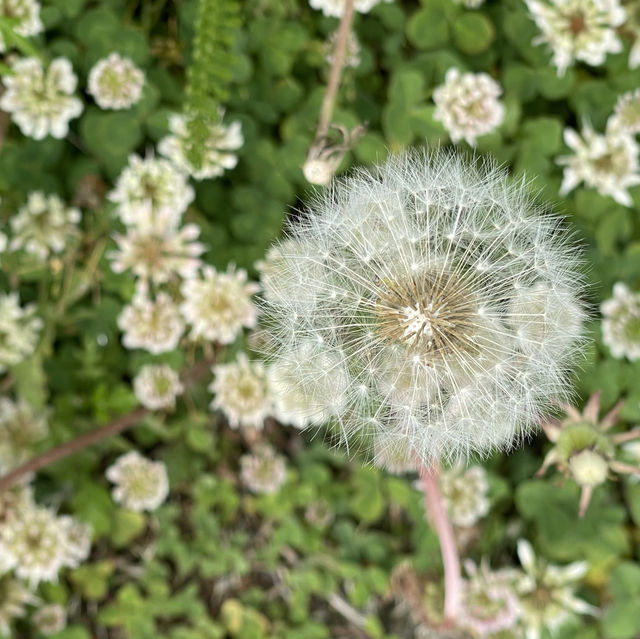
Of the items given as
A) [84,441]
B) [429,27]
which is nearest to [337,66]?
[429,27]

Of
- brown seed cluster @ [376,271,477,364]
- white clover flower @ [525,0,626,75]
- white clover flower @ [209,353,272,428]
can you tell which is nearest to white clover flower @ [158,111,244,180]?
white clover flower @ [209,353,272,428]

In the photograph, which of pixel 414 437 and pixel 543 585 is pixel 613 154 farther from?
pixel 543 585

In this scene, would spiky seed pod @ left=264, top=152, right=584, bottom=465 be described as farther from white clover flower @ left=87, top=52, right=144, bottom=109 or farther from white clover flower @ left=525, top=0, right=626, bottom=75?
white clover flower @ left=87, top=52, right=144, bottom=109

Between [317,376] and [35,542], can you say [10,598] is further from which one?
[317,376]

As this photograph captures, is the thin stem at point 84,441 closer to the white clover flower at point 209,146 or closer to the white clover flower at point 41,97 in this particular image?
the white clover flower at point 209,146

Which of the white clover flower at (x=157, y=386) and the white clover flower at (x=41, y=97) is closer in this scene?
the white clover flower at (x=41, y=97)

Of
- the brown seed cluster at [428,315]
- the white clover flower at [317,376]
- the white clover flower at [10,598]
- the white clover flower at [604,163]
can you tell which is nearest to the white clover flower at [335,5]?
the white clover flower at [604,163]
